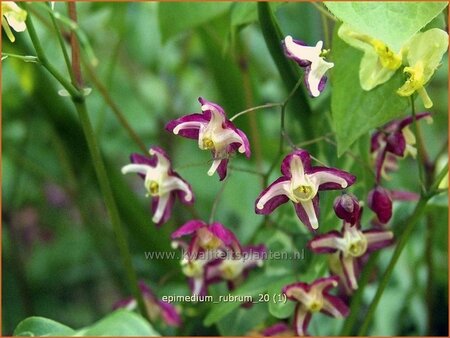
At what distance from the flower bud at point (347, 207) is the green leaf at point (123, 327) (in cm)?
16

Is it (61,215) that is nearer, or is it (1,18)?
(1,18)

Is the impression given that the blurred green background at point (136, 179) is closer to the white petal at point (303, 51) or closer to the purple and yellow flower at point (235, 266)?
the purple and yellow flower at point (235, 266)

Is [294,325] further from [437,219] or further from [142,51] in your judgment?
[142,51]

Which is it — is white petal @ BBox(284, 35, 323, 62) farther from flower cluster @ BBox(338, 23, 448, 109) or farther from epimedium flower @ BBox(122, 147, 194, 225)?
epimedium flower @ BBox(122, 147, 194, 225)

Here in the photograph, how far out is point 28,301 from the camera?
107 centimetres

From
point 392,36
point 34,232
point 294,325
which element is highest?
point 392,36

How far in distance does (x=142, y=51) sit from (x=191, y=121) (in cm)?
74

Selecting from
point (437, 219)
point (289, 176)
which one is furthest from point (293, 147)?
point (437, 219)

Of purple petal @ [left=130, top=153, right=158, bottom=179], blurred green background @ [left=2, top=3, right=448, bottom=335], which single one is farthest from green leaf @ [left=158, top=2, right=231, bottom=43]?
purple petal @ [left=130, top=153, right=158, bottom=179]

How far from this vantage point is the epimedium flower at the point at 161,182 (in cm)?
67

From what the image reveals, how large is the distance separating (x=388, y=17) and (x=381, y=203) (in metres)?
0.17

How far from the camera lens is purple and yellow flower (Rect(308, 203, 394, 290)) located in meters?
0.64

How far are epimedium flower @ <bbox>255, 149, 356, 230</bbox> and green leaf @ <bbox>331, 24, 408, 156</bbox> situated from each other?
0.02 m

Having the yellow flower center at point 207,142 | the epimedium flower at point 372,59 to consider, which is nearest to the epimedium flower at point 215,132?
the yellow flower center at point 207,142
